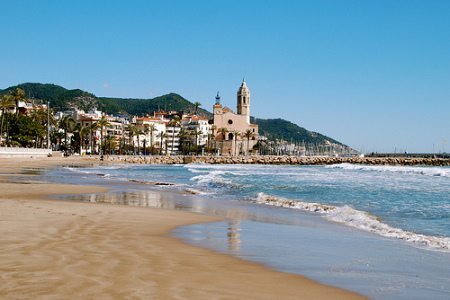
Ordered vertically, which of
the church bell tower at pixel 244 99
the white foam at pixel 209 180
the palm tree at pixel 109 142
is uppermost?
the church bell tower at pixel 244 99

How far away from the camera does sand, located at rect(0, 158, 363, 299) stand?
5152 mm

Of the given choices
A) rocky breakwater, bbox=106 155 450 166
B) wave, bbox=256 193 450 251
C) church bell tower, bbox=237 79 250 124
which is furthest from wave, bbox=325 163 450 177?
church bell tower, bbox=237 79 250 124

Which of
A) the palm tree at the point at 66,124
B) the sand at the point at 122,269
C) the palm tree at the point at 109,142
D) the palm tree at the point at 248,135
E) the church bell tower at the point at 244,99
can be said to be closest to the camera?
the sand at the point at 122,269

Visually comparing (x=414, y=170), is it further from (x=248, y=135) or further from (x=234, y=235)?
(x=248, y=135)

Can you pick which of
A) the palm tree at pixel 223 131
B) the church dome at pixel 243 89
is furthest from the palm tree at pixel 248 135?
the church dome at pixel 243 89

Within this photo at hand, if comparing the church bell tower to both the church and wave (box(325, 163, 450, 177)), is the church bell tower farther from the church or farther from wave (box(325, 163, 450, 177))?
wave (box(325, 163, 450, 177))

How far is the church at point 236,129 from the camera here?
154375 millimetres

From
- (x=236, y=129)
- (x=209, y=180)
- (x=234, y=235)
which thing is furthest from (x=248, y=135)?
(x=234, y=235)

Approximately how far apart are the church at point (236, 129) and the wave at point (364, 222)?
133213mm

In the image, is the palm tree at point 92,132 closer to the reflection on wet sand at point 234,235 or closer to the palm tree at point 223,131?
the palm tree at point 223,131

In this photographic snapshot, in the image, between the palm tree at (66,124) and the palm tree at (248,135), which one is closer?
the palm tree at (66,124)

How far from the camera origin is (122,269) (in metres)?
6.09

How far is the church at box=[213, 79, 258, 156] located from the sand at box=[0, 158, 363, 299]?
144 meters

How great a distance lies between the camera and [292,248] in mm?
8891
